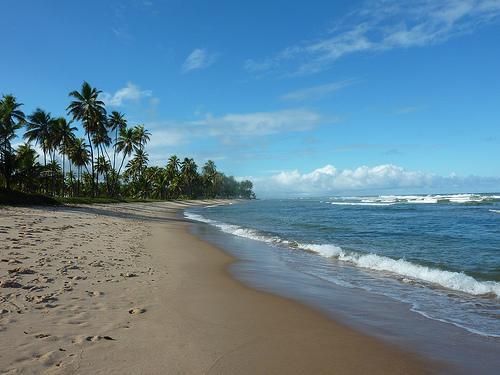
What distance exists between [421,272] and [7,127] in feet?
138

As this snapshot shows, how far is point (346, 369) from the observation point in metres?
4.28

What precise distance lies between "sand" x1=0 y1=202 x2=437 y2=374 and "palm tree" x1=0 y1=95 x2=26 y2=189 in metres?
35.1

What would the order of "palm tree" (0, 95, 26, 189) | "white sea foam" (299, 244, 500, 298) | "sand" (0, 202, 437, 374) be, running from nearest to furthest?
"sand" (0, 202, 437, 374) → "white sea foam" (299, 244, 500, 298) → "palm tree" (0, 95, 26, 189)

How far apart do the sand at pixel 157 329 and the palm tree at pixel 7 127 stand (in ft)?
115

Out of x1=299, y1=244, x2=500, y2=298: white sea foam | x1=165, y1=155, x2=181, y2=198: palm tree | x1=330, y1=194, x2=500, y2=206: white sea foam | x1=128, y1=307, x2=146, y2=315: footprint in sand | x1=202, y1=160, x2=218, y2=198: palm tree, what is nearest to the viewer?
x1=128, y1=307, x2=146, y2=315: footprint in sand

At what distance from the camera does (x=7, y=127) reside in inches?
1512

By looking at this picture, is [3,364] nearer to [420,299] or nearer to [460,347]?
[460,347]

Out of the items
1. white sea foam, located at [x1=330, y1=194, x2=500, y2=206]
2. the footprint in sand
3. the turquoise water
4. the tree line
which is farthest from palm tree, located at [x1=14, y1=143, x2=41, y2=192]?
white sea foam, located at [x1=330, y1=194, x2=500, y2=206]

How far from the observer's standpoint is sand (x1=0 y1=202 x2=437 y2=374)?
4.08m

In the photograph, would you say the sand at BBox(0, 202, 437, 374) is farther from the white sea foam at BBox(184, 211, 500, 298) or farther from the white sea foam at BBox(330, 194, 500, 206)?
the white sea foam at BBox(330, 194, 500, 206)

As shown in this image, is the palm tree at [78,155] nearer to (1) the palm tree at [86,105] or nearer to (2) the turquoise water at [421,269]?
(1) the palm tree at [86,105]

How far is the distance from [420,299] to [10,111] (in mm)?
45092

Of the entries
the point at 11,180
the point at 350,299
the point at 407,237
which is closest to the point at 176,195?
the point at 11,180

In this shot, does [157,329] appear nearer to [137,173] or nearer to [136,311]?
[136,311]
